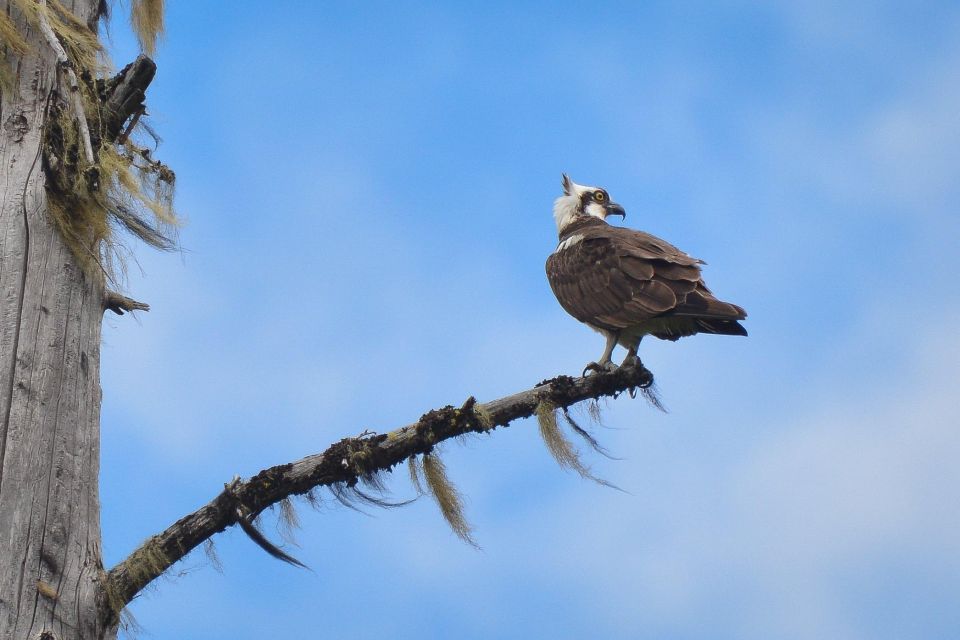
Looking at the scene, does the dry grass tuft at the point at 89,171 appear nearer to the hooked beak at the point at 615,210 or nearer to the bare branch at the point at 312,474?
the bare branch at the point at 312,474

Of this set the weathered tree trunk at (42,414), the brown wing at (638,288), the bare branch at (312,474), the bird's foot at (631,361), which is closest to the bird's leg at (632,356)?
the bird's foot at (631,361)

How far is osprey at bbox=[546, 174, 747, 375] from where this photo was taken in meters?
5.41

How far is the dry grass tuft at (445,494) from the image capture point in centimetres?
427

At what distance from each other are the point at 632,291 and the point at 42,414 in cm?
315

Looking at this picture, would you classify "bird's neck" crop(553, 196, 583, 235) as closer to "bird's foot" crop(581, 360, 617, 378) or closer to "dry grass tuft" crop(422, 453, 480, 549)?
"bird's foot" crop(581, 360, 617, 378)

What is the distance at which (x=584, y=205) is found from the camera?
7.73 meters

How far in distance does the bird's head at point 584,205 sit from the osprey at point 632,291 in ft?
4.40

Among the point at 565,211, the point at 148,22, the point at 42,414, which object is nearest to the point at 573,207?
the point at 565,211

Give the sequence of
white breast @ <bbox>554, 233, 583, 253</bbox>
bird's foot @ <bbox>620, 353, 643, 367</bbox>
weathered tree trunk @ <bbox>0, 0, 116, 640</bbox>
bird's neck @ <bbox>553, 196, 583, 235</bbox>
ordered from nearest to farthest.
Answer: weathered tree trunk @ <bbox>0, 0, 116, 640</bbox>
bird's foot @ <bbox>620, 353, 643, 367</bbox>
white breast @ <bbox>554, 233, 583, 253</bbox>
bird's neck @ <bbox>553, 196, 583, 235</bbox>

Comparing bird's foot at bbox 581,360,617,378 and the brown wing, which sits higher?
the brown wing

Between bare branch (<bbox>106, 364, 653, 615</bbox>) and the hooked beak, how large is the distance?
3.61 m

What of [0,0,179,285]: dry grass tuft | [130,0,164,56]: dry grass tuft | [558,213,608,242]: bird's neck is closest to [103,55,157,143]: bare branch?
[0,0,179,285]: dry grass tuft

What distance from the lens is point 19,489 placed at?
146 inches

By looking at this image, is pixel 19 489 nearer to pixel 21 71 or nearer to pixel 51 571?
pixel 51 571
